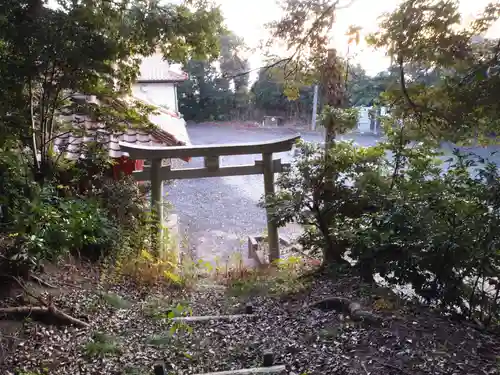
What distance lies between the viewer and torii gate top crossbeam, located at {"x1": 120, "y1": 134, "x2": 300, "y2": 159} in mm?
5918

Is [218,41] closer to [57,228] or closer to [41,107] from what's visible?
[41,107]

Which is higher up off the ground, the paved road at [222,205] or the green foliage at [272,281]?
the green foliage at [272,281]

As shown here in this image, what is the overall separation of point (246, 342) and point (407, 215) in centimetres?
185

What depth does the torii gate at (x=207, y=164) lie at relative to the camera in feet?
19.7

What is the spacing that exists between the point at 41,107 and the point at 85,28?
1051mm

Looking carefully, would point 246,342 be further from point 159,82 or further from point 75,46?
point 159,82

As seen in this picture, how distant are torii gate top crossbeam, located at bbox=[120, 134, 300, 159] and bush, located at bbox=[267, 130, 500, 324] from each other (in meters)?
1.13

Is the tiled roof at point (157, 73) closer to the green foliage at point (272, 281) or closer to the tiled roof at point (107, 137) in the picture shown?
the tiled roof at point (107, 137)

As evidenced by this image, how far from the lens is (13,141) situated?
383cm

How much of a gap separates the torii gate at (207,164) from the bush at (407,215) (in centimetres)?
104

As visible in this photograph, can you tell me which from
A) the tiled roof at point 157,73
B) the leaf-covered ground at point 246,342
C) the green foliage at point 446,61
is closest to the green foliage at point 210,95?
the tiled roof at point 157,73

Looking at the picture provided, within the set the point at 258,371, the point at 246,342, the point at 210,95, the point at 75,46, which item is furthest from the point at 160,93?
the point at 258,371

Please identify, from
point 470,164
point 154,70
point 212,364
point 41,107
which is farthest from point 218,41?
point 154,70

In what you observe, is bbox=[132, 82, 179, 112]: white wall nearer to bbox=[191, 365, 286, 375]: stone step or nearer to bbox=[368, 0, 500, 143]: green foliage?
bbox=[368, 0, 500, 143]: green foliage
